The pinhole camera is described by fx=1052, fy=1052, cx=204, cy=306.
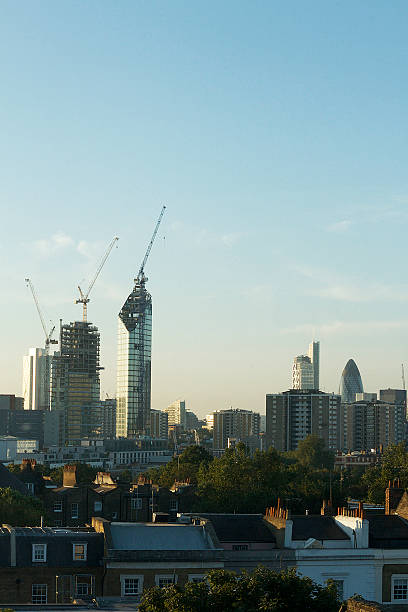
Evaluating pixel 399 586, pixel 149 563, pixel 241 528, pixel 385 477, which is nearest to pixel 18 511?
pixel 241 528

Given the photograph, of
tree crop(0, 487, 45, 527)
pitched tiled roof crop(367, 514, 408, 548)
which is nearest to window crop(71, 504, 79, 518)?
tree crop(0, 487, 45, 527)

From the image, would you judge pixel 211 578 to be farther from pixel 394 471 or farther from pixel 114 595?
pixel 394 471

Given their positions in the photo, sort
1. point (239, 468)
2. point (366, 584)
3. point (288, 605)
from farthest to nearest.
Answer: point (239, 468)
point (366, 584)
point (288, 605)

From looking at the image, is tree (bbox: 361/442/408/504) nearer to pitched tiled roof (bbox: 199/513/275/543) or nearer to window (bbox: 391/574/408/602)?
pitched tiled roof (bbox: 199/513/275/543)

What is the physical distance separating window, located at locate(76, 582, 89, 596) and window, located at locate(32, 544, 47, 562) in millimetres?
2760

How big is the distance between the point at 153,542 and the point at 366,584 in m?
14.7

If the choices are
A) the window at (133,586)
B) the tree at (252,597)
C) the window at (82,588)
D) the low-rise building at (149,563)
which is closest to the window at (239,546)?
the low-rise building at (149,563)

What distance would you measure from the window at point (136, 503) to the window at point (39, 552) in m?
58.5

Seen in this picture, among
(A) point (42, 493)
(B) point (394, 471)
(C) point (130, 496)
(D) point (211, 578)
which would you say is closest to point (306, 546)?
(D) point (211, 578)

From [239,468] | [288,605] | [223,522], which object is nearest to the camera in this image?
[288,605]

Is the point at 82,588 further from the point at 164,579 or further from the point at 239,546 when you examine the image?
the point at 239,546

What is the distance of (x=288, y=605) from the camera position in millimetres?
43875

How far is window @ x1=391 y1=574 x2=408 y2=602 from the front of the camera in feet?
235

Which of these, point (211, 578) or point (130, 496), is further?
point (130, 496)
